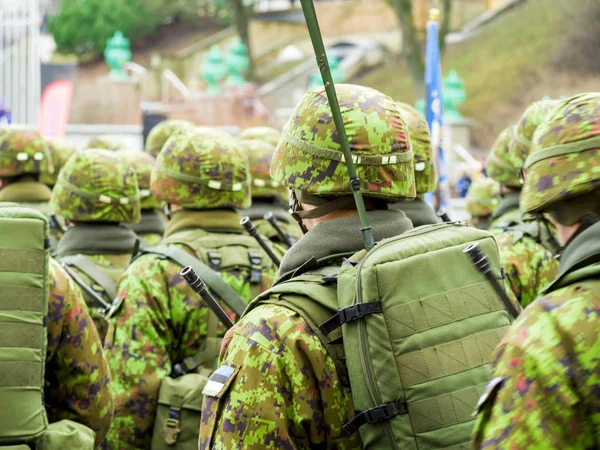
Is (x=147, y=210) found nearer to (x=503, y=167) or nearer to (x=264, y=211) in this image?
(x=264, y=211)

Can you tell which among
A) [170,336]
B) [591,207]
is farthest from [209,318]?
[591,207]

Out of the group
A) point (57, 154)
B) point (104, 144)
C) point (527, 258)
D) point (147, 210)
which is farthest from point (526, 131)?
point (57, 154)

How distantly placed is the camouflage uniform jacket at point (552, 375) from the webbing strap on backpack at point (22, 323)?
188cm

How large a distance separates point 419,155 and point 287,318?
2178 mm

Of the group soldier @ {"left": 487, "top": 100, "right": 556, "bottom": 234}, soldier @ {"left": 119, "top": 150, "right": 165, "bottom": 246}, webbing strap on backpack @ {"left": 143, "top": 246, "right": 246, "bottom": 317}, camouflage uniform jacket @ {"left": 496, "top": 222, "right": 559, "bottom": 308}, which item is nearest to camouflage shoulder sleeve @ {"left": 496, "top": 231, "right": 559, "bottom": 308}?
camouflage uniform jacket @ {"left": 496, "top": 222, "right": 559, "bottom": 308}

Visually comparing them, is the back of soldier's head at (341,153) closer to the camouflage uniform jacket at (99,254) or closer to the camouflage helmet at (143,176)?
the camouflage uniform jacket at (99,254)

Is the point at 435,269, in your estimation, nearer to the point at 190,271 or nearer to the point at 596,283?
the point at 596,283

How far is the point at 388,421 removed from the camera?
2754mm

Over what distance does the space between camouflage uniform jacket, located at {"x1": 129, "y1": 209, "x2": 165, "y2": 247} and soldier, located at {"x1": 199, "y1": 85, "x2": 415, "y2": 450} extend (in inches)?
186

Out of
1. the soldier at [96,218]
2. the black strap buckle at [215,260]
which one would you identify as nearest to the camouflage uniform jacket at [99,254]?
the soldier at [96,218]

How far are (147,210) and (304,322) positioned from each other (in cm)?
542

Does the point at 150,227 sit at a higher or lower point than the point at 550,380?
lower

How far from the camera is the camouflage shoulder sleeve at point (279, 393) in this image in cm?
283

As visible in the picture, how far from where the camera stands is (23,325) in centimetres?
352
